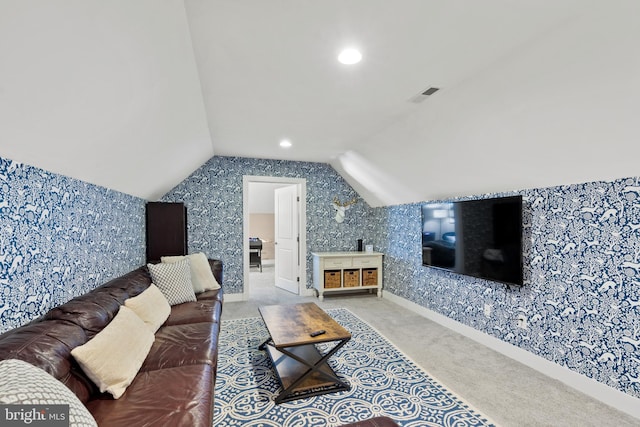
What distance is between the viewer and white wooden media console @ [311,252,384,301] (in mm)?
4918

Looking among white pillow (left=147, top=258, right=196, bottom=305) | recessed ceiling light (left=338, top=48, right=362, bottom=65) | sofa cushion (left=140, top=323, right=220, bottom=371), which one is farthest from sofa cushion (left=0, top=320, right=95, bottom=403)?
recessed ceiling light (left=338, top=48, right=362, bottom=65)

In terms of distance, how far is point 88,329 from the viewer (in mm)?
1673

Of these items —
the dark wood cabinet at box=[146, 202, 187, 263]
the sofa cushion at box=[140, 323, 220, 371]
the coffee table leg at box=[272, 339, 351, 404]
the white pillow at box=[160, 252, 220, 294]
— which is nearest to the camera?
the sofa cushion at box=[140, 323, 220, 371]

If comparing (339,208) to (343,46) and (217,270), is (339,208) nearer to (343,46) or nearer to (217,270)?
(217,270)

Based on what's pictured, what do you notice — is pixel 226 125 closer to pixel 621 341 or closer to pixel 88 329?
pixel 88 329

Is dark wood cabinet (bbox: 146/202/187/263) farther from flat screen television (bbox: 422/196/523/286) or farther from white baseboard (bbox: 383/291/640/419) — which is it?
white baseboard (bbox: 383/291/640/419)

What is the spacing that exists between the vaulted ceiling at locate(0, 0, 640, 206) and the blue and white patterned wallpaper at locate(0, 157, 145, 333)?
133 mm

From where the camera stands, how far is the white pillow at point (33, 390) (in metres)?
0.86

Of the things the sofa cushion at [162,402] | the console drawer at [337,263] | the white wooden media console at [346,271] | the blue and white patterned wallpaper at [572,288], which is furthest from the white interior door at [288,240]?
the sofa cushion at [162,402]

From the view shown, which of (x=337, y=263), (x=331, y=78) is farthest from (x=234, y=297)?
(x=331, y=78)

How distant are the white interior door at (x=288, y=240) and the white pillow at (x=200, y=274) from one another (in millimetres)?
1847

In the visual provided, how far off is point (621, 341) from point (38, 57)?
143 inches

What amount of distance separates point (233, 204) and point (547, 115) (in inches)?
166

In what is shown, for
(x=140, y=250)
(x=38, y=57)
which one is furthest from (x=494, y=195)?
(x=140, y=250)
